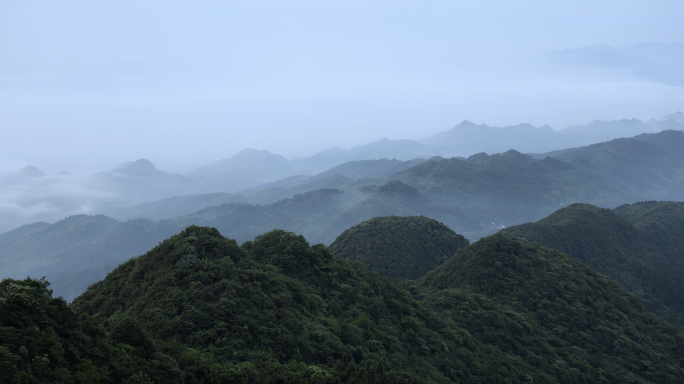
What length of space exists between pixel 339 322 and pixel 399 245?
3371 cm

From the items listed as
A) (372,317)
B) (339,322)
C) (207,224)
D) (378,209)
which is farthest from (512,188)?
(339,322)

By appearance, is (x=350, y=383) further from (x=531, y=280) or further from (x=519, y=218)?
(x=519, y=218)

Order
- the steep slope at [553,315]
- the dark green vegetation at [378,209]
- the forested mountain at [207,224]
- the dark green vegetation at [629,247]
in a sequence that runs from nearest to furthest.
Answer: the steep slope at [553,315] → the dark green vegetation at [629,247] → the forested mountain at [207,224] → the dark green vegetation at [378,209]

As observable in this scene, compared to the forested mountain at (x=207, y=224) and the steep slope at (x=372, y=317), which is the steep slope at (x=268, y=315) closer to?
the steep slope at (x=372, y=317)

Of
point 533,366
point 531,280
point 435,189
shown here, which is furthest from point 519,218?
point 533,366

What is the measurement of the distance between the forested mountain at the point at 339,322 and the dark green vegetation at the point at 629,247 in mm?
17573

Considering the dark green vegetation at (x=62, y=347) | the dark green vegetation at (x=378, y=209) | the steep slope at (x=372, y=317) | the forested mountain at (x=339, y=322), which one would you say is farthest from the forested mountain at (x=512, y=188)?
the dark green vegetation at (x=62, y=347)

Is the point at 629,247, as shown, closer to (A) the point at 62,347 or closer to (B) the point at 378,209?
(A) the point at 62,347

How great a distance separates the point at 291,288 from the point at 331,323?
3.46 m

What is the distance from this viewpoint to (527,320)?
111 ft

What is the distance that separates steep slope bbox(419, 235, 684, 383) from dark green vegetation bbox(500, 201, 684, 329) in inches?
660

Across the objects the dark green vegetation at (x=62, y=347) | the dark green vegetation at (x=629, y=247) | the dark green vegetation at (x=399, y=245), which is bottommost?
the dark green vegetation at (x=629, y=247)

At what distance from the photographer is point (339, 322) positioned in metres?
24.2

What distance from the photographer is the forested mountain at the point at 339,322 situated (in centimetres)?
1520
